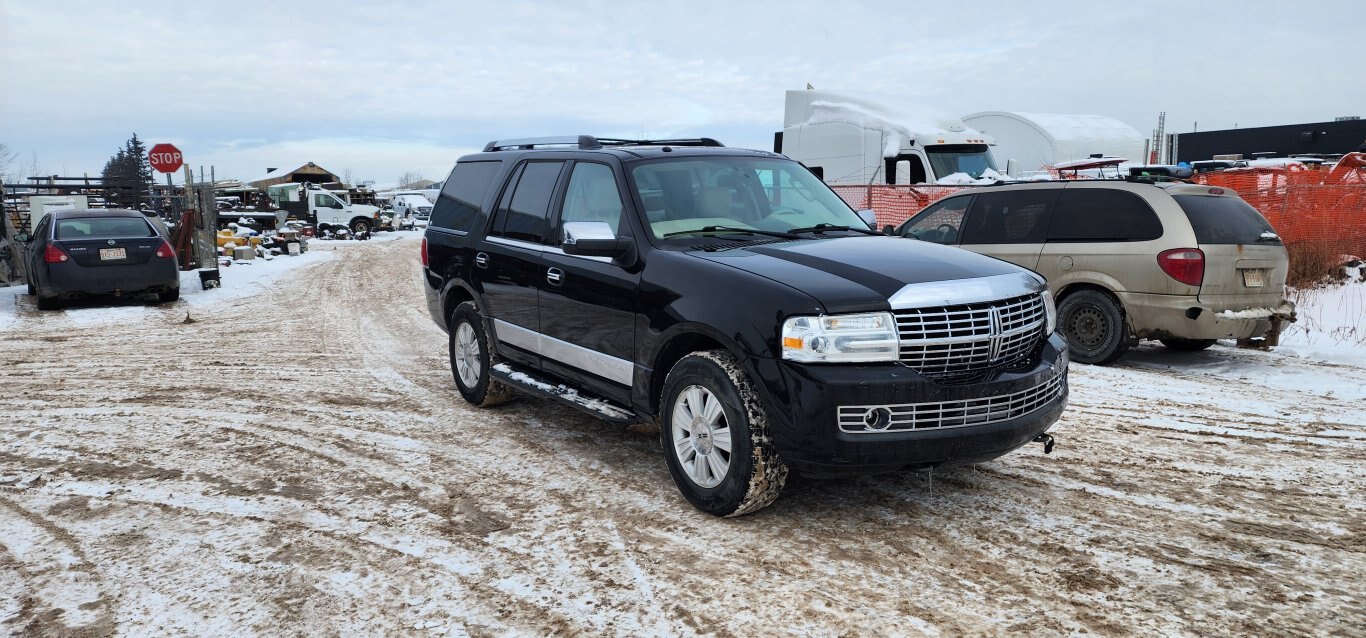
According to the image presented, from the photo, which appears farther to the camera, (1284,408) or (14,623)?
(1284,408)

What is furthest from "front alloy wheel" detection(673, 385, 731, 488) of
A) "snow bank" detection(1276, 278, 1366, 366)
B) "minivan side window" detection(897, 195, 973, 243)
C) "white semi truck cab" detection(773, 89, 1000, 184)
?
"white semi truck cab" detection(773, 89, 1000, 184)

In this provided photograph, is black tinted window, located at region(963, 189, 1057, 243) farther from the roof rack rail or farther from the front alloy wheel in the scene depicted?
the front alloy wheel

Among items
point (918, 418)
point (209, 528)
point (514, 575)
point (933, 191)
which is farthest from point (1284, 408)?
point (933, 191)

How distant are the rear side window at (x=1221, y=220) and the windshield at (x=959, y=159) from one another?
1190cm

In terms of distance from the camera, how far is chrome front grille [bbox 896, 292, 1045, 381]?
13.4ft

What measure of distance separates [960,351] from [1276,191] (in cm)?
1230

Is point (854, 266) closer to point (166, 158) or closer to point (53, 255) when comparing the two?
point (53, 255)

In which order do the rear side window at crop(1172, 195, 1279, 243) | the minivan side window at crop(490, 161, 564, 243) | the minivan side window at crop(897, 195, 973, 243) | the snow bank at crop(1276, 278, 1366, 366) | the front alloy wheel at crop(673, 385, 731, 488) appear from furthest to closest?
the minivan side window at crop(897, 195, 973, 243) < the snow bank at crop(1276, 278, 1366, 366) < the rear side window at crop(1172, 195, 1279, 243) < the minivan side window at crop(490, 161, 564, 243) < the front alloy wheel at crop(673, 385, 731, 488)

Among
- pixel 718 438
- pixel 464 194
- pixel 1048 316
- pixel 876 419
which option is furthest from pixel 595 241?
pixel 464 194

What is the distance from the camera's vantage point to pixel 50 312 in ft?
44.2

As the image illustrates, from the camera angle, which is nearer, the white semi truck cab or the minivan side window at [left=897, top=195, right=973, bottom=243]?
the minivan side window at [left=897, top=195, right=973, bottom=243]

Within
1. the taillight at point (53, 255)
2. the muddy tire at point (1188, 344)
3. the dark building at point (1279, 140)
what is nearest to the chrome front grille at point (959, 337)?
the muddy tire at point (1188, 344)

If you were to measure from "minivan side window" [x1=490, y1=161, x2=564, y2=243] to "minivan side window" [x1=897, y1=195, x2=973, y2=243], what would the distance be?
4.49 m

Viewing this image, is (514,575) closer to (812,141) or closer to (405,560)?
(405,560)
